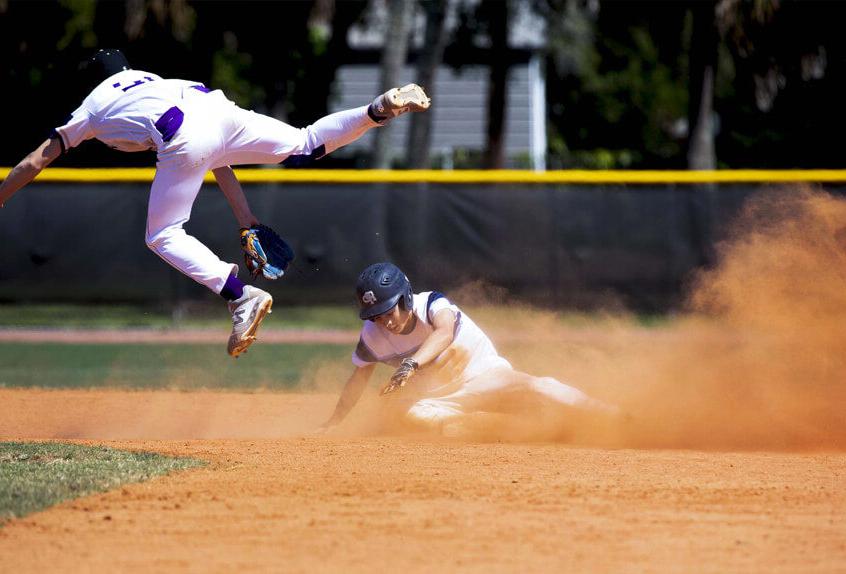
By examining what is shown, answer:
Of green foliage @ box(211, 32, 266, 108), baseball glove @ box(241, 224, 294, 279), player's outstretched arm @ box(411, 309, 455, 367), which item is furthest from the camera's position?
green foliage @ box(211, 32, 266, 108)

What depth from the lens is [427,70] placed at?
20656mm

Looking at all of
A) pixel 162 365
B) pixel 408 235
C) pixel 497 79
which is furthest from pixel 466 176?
pixel 497 79

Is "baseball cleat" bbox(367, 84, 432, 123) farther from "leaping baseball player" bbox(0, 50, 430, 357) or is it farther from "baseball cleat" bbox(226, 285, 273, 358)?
"baseball cleat" bbox(226, 285, 273, 358)

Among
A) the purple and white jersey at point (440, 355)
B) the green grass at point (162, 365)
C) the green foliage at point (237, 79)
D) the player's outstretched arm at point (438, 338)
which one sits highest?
the player's outstretched arm at point (438, 338)

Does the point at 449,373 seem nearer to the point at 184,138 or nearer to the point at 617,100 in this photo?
the point at 184,138

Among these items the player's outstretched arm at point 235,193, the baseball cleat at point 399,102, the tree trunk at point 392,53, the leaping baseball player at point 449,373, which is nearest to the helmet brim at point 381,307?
the leaping baseball player at point 449,373

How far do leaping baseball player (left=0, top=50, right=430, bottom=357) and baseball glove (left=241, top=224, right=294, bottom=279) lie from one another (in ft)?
1.23

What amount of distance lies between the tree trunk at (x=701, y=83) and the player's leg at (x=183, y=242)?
1259 cm

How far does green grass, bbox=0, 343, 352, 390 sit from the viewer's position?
38.1 feet

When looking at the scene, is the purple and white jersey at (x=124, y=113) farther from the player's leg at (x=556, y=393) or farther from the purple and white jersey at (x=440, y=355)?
the player's leg at (x=556, y=393)

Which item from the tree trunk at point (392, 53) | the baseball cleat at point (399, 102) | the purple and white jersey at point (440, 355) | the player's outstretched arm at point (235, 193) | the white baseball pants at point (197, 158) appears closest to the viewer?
the white baseball pants at point (197, 158)

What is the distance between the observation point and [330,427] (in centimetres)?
841

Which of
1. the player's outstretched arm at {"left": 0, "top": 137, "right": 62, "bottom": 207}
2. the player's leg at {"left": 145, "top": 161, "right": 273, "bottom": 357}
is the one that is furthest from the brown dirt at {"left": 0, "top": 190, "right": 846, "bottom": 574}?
the player's outstretched arm at {"left": 0, "top": 137, "right": 62, "bottom": 207}

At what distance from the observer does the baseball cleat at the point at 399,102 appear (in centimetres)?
711
